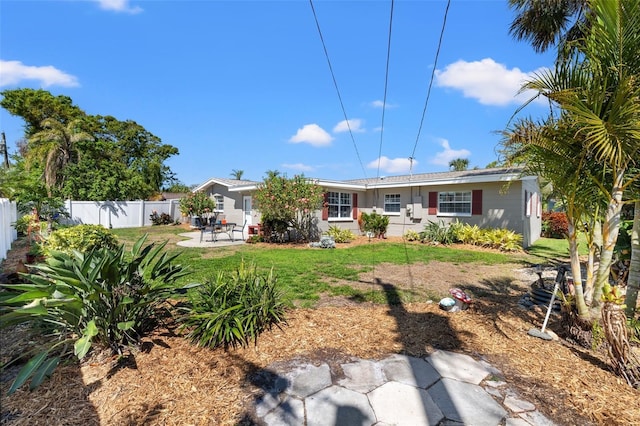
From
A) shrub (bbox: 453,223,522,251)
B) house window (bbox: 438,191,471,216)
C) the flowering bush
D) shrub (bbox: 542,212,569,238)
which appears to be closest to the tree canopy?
the flowering bush

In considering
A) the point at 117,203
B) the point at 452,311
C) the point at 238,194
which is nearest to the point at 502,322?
the point at 452,311

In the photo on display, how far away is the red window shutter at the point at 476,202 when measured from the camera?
12.3 metres

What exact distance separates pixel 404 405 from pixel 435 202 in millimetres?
12434

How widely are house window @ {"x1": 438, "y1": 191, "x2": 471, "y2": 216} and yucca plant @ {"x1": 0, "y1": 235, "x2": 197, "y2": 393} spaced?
12.3m

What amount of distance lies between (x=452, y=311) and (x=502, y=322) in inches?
24.7

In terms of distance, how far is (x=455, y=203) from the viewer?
43.4 feet

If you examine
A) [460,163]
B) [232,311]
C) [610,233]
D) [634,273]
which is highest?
[460,163]

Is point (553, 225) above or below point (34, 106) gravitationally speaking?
below

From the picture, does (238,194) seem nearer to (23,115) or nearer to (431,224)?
(431,224)

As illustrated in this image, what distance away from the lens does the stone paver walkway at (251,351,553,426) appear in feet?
7.11

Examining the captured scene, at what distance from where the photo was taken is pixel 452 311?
4398mm

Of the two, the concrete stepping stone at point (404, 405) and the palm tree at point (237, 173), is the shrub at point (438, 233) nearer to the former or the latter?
the concrete stepping stone at point (404, 405)

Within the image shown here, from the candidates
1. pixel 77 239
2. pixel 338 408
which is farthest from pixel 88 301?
pixel 77 239

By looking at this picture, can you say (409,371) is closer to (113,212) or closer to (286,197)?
(286,197)
